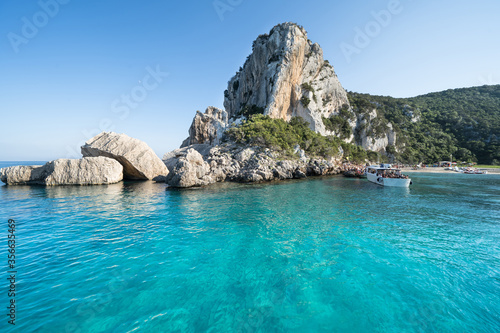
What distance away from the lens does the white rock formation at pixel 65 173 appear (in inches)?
930

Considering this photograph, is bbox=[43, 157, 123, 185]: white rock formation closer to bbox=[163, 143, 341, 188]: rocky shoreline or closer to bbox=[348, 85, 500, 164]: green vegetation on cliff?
bbox=[163, 143, 341, 188]: rocky shoreline

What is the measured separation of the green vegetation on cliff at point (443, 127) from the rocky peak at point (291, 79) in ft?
56.1

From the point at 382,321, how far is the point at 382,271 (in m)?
2.45

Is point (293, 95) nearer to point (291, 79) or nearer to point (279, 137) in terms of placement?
point (291, 79)

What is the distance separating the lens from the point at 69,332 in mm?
4074

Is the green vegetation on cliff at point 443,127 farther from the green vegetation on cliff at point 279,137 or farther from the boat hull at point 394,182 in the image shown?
the boat hull at point 394,182

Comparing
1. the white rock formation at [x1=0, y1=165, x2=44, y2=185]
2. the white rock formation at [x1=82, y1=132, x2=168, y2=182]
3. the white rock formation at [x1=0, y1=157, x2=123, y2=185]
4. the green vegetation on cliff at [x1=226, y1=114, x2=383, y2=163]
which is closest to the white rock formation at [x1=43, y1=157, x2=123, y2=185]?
the white rock formation at [x1=0, y1=157, x2=123, y2=185]

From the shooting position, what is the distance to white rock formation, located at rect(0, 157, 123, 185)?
23609 mm

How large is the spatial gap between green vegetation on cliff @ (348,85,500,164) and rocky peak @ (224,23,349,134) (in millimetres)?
17110

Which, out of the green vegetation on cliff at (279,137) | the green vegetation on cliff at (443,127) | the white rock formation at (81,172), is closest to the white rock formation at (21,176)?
the white rock formation at (81,172)

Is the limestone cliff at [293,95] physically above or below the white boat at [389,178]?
above

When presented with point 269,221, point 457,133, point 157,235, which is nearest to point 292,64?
point 269,221

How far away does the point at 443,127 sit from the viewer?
79.1 m

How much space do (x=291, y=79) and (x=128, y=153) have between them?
1703 inches
